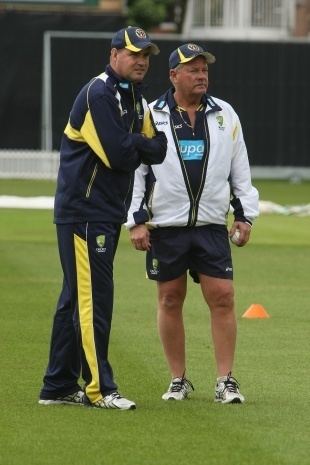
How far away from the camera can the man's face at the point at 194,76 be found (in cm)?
865

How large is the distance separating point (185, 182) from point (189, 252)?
429 mm

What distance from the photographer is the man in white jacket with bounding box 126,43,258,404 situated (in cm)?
868

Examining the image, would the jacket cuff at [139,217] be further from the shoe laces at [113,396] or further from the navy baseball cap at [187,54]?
the shoe laces at [113,396]

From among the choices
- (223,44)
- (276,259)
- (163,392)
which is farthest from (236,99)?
(163,392)

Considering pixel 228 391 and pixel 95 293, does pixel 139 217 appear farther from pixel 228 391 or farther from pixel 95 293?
pixel 228 391

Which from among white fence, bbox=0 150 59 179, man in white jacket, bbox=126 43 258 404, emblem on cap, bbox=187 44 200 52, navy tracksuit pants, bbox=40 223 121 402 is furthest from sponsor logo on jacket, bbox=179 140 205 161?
white fence, bbox=0 150 59 179

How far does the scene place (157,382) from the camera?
30.9 ft

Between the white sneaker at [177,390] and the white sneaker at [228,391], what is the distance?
23cm

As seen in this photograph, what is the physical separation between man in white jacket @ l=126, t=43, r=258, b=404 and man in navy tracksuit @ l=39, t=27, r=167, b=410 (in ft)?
1.08

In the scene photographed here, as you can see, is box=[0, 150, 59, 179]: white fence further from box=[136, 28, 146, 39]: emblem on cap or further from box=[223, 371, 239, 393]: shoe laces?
box=[136, 28, 146, 39]: emblem on cap

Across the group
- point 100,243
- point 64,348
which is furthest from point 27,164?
point 100,243

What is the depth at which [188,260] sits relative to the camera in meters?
8.81

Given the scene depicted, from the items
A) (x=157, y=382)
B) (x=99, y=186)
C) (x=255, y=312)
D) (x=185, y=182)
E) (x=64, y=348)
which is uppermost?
(x=99, y=186)

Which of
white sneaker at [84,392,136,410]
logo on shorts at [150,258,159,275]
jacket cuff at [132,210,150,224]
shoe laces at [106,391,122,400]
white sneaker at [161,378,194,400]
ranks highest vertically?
jacket cuff at [132,210,150,224]
